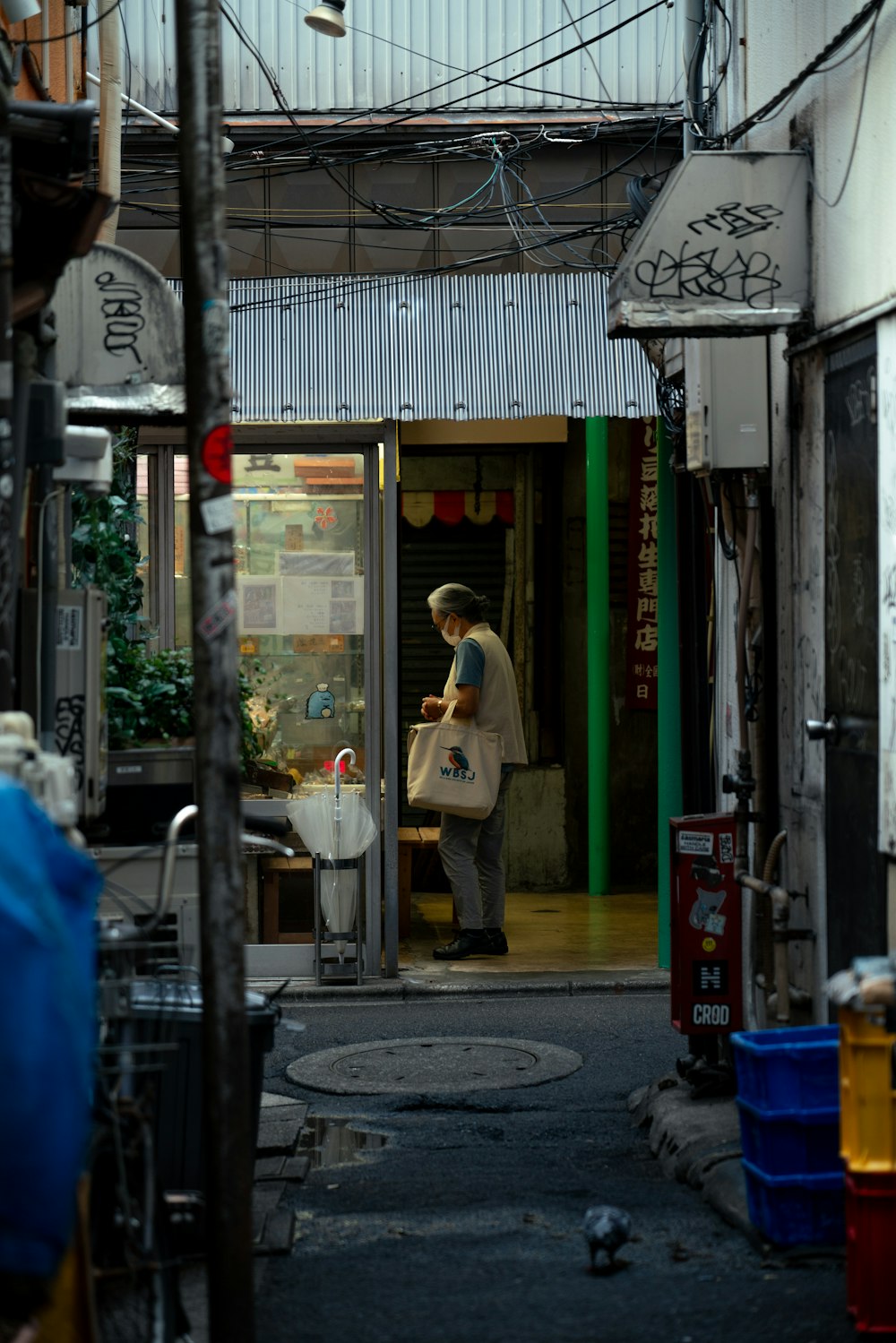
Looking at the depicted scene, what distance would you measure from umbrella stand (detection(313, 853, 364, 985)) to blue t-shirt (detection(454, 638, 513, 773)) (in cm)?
158

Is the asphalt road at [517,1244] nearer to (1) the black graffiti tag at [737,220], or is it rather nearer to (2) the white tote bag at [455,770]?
(2) the white tote bag at [455,770]

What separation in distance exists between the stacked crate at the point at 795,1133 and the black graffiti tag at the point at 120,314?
3902 mm

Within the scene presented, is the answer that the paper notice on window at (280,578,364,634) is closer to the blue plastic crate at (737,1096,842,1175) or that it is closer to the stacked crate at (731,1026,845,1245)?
the stacked crate at (731,1026,845,1245)

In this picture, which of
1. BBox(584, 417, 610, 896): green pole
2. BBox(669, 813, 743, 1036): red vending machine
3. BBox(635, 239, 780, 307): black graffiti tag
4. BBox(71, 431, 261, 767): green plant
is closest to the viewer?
BBox(635, 239, 780, 307): black graffiti tag

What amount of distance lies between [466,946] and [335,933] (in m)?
1.15

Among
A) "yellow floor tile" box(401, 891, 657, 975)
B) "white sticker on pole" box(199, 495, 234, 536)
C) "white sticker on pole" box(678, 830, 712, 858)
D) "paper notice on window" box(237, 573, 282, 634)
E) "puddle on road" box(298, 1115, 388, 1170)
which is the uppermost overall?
"white sticker on pole" box(199, 495, 234, 536)

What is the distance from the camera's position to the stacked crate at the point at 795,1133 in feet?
17.9

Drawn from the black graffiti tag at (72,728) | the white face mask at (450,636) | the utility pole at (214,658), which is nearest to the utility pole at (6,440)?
the utility pole at (214,658)

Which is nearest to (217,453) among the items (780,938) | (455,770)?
(780,938)

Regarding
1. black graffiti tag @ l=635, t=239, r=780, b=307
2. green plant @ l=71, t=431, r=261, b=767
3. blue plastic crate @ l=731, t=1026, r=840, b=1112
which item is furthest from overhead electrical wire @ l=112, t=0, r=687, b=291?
blue plastic crate @ l=731, t=1026, r=840, b=1112

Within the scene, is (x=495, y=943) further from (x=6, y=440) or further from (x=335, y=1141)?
(x=6, y=440)

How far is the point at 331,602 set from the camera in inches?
444

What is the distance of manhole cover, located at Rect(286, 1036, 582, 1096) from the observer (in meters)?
8.52

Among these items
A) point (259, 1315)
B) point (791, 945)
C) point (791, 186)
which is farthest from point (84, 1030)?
point (791, 186)
